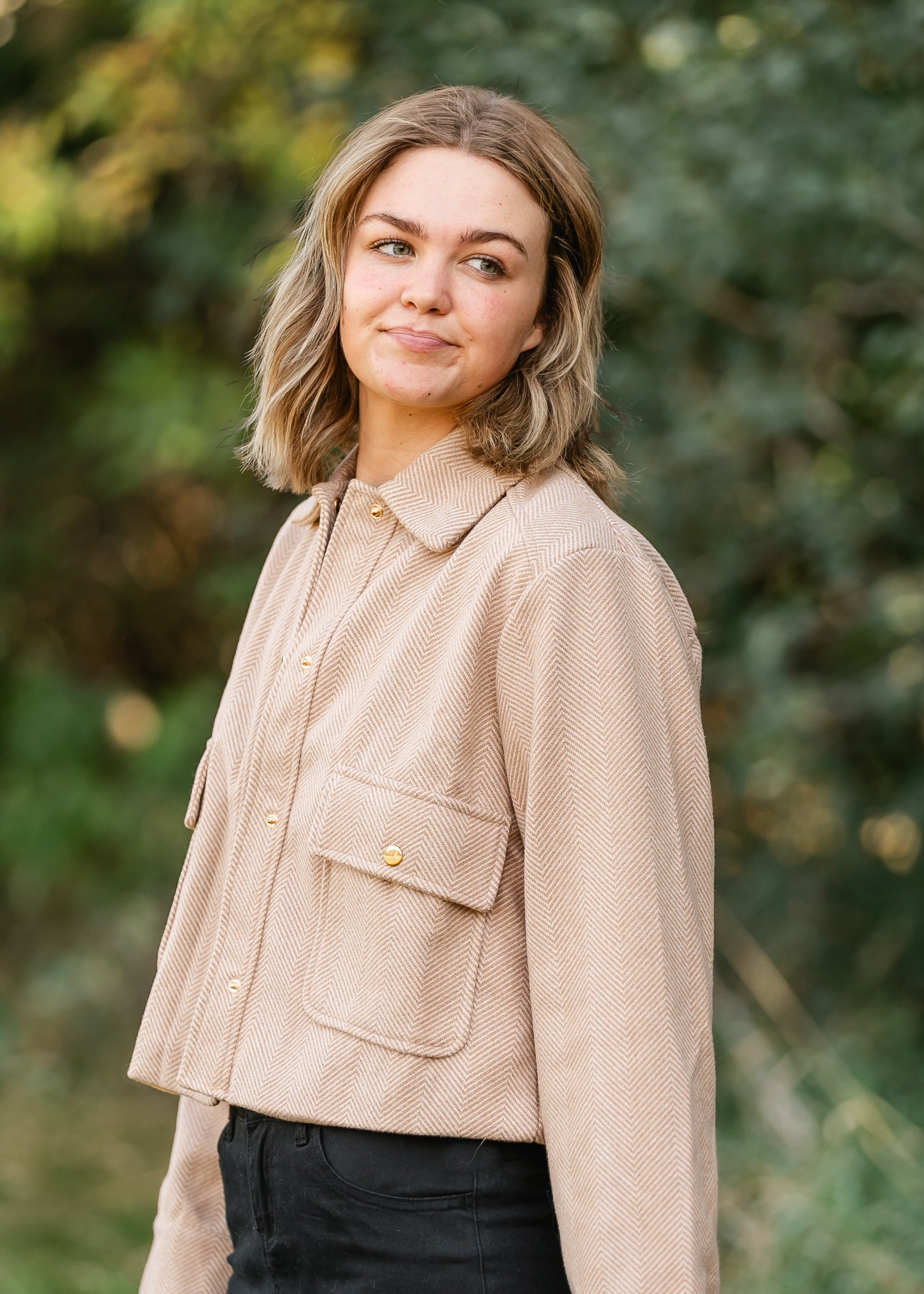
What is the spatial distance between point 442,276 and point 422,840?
0.52 m

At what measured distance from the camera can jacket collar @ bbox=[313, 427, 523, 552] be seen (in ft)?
4.38

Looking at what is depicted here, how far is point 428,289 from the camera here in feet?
4.39

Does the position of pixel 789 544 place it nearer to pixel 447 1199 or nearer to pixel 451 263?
pixel 451 263

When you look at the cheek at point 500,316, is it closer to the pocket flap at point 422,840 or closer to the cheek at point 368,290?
the cheek at point 368,290

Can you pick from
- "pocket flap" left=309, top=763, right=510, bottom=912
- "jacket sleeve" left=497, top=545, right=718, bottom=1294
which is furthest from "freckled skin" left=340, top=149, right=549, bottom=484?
"pocket flap" left=309, top=763, right=510, bottom=912

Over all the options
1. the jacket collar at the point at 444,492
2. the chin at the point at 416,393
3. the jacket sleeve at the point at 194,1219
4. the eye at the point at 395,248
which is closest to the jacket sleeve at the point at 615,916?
the jacket collar at the point at 444,492

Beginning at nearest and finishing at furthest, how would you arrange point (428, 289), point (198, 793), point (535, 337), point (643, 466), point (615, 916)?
point (615, 916), point (428, 289), point (535, 337), point (198, 793), point (643, 466)

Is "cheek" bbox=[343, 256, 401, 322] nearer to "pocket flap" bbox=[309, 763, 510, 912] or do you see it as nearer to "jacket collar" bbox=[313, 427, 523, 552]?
"jacket collar" bbox=[313, 427, 523, 552]

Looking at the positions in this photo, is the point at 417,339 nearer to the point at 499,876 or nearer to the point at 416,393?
the point at 416,393

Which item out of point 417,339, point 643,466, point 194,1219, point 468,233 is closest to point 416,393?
point 417,339

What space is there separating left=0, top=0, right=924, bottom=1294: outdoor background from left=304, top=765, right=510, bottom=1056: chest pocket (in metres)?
0.66

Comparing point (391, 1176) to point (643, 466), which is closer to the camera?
point (391, 1176)

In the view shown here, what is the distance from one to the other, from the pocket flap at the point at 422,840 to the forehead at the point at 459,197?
0.52 m

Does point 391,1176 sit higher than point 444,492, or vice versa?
point 444,492
